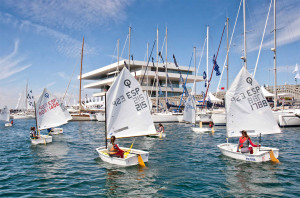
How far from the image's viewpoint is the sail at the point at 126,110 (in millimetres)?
14023

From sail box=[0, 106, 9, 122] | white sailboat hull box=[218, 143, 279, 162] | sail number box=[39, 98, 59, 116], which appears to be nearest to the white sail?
sail number box=[39, 98, 59, 116]

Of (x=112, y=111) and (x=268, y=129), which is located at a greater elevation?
(x=112, y=111)

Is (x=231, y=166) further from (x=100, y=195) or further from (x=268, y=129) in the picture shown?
(x=100, y=195)

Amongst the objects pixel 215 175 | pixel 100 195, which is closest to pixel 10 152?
pixel 100 195

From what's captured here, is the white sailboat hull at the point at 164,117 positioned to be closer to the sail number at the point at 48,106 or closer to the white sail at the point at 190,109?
the white sail at the point at 190,109

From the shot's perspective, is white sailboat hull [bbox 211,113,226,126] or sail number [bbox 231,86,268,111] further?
white sailboat hull [bbox 211,113,226,126]

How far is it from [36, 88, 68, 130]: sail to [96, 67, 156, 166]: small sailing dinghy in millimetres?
11844

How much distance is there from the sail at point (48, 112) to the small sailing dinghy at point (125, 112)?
11.8 m

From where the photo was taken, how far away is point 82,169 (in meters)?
13.0

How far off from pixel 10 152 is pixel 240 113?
16.4 metres

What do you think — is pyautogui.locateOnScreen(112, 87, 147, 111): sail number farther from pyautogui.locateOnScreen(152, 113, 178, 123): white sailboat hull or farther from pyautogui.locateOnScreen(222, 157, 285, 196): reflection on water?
pyautogui.locateOnScreen(152, 113, 178, 123): white sailboat hull

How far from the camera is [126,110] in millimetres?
14328

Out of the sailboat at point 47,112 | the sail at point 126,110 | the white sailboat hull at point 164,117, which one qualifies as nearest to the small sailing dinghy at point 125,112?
the sail at point 126,110

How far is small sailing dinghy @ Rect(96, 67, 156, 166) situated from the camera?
14.0 m
